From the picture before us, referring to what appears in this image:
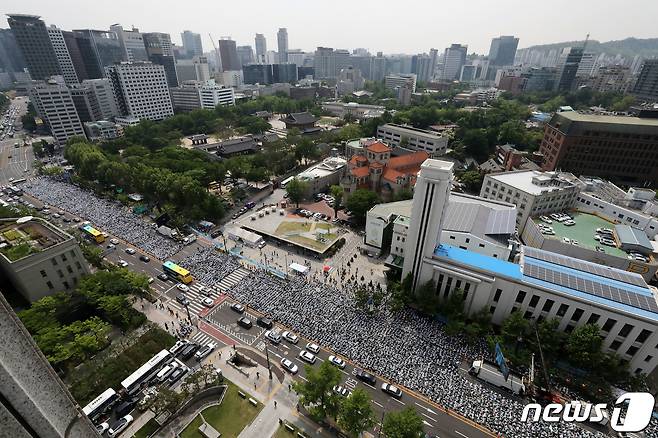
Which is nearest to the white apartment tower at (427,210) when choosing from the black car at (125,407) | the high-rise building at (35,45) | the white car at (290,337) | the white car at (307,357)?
the white car at (307,357)

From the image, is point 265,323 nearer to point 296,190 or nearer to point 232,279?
point 232,279

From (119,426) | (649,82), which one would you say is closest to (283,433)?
(119,426)

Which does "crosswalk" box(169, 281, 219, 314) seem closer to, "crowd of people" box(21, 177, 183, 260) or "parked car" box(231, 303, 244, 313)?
"parked car" box(231, 303, 244, 313)

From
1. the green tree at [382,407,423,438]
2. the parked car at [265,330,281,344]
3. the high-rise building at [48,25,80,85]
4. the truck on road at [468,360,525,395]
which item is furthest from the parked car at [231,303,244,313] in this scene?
the high-rise building at [48,25,80,85]

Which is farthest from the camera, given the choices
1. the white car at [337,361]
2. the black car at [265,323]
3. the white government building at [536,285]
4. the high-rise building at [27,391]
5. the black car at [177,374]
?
the black car at [265,323]

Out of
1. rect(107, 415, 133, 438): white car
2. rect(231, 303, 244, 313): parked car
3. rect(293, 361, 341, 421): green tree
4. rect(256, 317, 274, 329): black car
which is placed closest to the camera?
rect(293, 361, 341, 421): green tree

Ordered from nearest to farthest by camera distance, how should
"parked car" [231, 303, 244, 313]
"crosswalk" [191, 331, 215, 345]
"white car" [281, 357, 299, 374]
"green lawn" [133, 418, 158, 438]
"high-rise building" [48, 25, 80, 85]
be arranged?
"green lawn" [133, 418, 158, 438] → "white car" [281, 357, 299, 374] → "crosswalk" [191, 331, 215, 345] → "parked car" [231, 303, 244, 313] → "high-rise building" [48, 25, 80, 85]

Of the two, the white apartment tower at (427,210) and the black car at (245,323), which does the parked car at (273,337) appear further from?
the white apartment tower at (427,210)
